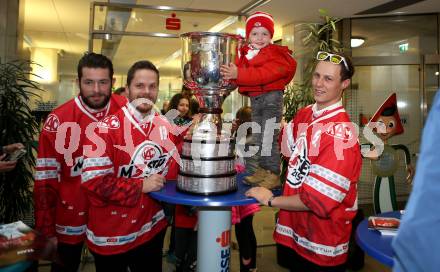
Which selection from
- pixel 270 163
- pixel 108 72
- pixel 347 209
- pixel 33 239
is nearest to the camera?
pixel 33 239

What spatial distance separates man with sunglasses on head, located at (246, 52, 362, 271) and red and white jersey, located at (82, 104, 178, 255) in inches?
20.9

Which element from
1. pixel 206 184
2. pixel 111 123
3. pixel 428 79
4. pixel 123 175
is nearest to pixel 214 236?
pixel 206 184

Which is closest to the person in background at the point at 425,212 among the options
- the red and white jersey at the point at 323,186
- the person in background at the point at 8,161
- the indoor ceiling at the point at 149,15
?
the red and white jersey at the point at 323,186

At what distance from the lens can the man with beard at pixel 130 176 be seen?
1.58 meters

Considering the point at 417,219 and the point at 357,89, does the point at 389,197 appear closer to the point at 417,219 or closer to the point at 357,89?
the point at 417,219

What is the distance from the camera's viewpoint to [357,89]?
6.20 meters

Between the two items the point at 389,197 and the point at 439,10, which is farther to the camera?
the point at 439,10

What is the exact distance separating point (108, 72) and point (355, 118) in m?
4.21

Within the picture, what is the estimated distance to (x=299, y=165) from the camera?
159 cm

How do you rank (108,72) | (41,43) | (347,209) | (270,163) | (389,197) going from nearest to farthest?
(347,209) < (270,163) < (108,72) < (389,197) < (41,43)

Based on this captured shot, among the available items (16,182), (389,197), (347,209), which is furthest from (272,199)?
(16,182)

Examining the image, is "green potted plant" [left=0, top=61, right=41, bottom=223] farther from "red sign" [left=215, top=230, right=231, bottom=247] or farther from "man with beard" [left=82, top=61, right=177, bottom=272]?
"red sign" [left=215, top=230, right=231, bottom=247]

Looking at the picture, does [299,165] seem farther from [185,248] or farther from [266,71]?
[185,248]

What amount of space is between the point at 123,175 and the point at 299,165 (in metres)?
0.79
